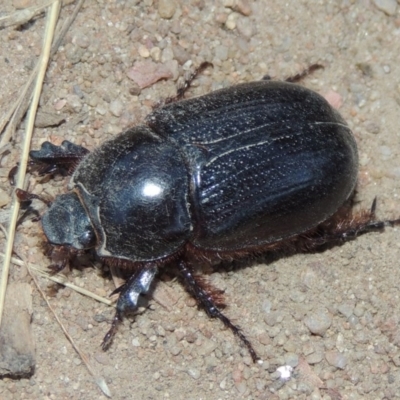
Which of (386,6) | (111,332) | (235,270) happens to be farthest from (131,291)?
(386,6)

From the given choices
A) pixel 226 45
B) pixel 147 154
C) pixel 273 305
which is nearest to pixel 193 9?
pixel 226 45

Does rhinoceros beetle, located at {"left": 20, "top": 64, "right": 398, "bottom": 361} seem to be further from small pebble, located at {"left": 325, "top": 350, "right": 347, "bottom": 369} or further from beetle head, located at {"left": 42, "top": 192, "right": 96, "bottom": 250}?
small pebble, located at {"left": 325, "top": 350, "right": 347, "bottom": 369}

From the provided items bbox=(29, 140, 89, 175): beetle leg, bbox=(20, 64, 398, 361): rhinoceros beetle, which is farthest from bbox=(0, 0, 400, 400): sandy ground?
bbox=(20, 64, 398, 361): rhinoceros beetle

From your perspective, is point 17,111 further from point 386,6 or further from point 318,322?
point 386,6

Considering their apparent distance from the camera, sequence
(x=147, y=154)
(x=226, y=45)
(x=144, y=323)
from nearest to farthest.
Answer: (x=147, y=154) < (x=144, y=323) < (x=226, y=45)

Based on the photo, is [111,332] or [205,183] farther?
[111,332]

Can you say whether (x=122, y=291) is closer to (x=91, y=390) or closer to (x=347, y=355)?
(x=91, y=390)
